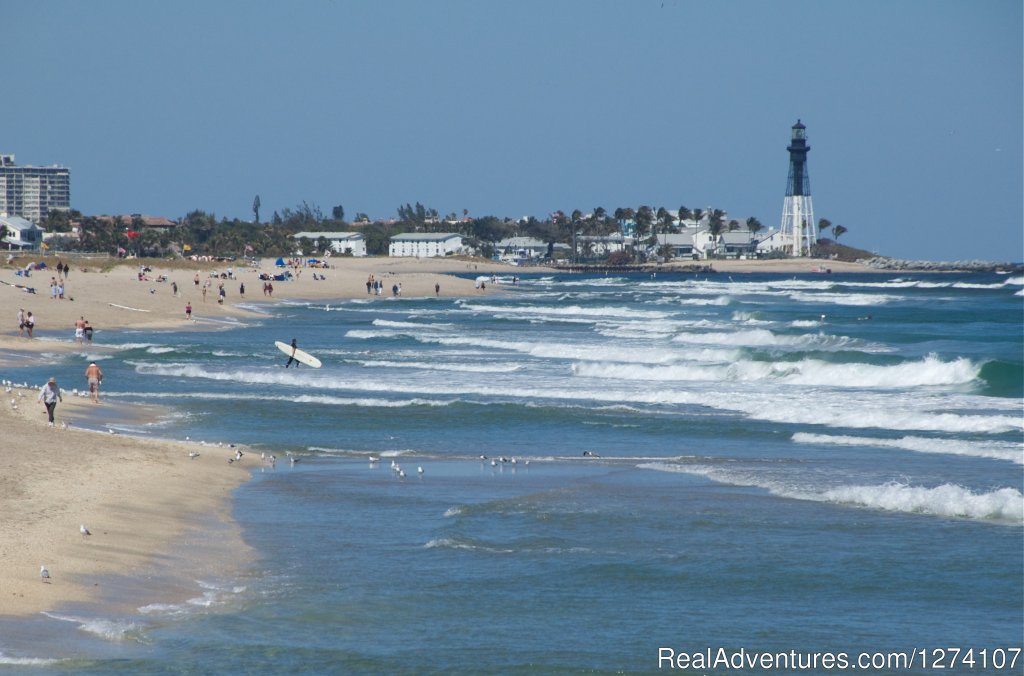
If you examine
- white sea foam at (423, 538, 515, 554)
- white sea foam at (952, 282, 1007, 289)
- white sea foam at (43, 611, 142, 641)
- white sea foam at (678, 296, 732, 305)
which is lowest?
white sea foam at (423, 538, 515, 554)

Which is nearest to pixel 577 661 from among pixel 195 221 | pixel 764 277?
pixel 764 277

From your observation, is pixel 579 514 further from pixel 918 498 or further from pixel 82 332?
pixel 82 332

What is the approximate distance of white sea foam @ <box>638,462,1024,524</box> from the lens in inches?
651

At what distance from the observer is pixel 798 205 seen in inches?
7279

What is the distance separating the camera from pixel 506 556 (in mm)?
14383

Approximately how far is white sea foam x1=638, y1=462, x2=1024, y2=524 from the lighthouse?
162244 mm

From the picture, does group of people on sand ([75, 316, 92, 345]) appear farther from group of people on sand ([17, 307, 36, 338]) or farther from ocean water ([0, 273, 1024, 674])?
ocean water ([0, 273, 1024, 674])

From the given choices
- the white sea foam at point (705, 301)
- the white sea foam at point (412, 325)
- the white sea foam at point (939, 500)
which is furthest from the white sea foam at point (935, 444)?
the white sea foam at point (705, 301)

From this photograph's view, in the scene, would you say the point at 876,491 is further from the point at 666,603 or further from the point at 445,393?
the point at 445,393

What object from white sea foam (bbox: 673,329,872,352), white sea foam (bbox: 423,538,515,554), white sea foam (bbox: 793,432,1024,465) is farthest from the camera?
white sea foam (bbox: 673,329,872,352)

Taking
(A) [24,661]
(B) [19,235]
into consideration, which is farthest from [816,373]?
(B) [19,235]

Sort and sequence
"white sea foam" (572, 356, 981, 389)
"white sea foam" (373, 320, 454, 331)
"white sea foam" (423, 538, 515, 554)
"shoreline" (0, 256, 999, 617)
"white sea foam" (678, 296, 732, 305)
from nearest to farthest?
"shoreline" (0, 256, 999, 617) → "white sea foam" (423, 538, 515, 554) → "white sea foam" (572, 356, 981, 389) → "white sea foam" (373, 320, 454, 331) → "white sea foam" (678, 296, 732, 305)

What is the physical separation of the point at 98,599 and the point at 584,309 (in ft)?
210

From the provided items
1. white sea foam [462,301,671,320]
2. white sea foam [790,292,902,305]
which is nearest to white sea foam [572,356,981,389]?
white sea foam [462,301,671,320]
